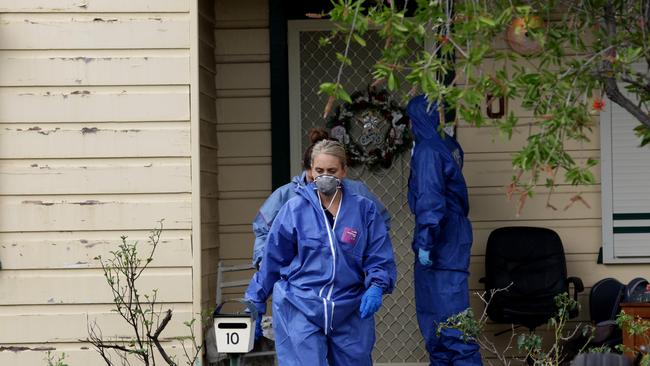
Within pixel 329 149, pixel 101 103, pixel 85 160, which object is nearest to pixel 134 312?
pixel 85 160

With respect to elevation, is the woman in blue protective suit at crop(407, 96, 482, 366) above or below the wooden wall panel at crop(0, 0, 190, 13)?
below

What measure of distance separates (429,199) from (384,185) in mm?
1005

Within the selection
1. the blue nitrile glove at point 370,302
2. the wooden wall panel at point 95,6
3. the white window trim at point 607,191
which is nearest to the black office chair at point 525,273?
the white window trim at point 607,191

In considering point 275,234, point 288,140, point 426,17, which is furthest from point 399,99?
point 426,17

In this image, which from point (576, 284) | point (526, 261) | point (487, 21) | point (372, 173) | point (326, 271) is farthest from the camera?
point (372, 173)

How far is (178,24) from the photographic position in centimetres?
700

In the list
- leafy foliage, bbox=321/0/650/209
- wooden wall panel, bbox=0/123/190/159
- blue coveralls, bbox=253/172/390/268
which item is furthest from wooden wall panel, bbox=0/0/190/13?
leafy foliage, bbox=321/0/650/209

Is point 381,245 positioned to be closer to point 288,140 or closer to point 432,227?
point 432,227

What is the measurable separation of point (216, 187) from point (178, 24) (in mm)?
1517

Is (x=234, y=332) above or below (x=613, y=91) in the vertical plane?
below

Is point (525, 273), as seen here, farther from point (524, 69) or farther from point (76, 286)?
point (524, 69)

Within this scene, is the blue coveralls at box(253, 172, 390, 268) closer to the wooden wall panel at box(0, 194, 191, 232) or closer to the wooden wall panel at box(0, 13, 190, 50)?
the wooden wall panel at box(0, 194, 191, 232)

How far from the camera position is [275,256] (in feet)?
20.2

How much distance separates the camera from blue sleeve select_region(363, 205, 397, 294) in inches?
237
